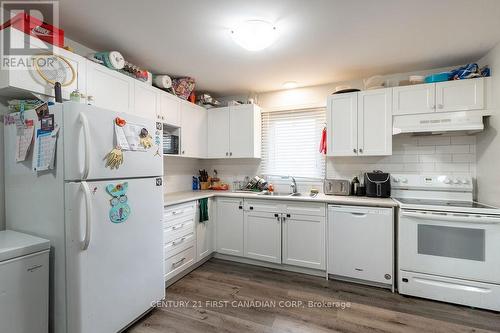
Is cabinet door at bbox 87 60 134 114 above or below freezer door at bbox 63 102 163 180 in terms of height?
above

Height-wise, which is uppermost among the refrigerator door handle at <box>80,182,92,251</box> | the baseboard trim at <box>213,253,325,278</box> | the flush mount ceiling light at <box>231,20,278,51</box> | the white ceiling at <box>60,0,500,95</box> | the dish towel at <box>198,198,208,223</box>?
the white ceiling at <box>60,0,500,95</box>

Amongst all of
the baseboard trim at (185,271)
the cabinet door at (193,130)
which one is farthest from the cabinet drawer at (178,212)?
the cabinet door at (193,130)

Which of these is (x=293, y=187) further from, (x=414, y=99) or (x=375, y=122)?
(x=414, y=99)

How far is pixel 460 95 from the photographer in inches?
95.9

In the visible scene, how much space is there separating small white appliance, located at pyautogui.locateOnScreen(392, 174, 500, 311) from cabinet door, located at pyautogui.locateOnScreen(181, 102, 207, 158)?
258 centimetres

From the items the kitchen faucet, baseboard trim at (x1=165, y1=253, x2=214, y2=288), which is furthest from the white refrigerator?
the kitchen faucet

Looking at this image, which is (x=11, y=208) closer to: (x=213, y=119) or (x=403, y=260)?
(x=213, y=119)

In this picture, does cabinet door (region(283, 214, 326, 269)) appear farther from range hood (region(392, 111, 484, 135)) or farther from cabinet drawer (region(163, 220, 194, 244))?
range hood (region(392, 111, 484, 135))

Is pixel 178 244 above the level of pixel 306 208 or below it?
below

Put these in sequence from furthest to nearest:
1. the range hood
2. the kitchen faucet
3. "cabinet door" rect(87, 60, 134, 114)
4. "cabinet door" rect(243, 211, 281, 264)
→ the kitchen faucet, "cabinet door" rect(243, 211, 281, 264), the range hood, "cabinet door" rect(87, 60, 134, 114)

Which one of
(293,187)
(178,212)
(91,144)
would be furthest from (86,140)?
(293,187)

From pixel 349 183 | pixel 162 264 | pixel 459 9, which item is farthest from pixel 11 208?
pixel 459 9

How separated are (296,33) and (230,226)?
2.34m

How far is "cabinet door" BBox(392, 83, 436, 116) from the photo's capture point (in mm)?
2523
